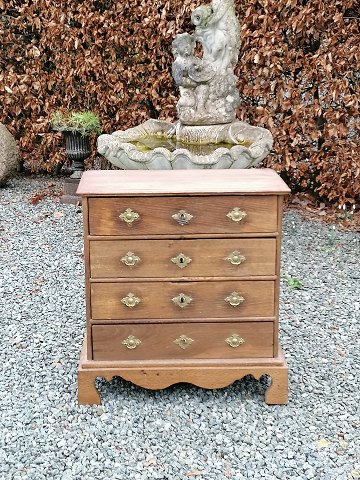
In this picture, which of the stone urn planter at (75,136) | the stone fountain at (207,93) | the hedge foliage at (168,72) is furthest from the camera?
the stone urn planter at (75,136)

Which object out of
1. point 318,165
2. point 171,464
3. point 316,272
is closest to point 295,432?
point 171,464

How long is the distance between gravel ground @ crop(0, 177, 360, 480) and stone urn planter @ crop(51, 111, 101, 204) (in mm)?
2178

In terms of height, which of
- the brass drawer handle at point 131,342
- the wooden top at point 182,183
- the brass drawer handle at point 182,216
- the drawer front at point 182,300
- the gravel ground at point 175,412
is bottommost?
the gravel ground at point 175,412

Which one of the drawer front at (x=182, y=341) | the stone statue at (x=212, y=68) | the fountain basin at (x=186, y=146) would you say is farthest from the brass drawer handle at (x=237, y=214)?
the stone statue at (x=212, y=68)

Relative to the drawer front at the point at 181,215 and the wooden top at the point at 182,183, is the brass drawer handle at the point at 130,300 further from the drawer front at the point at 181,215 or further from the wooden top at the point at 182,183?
the wooden top at the point at 182,183

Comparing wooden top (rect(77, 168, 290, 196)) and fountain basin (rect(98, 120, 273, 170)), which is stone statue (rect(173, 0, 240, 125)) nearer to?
fountain basin (rect(98, 120, 273, 170))

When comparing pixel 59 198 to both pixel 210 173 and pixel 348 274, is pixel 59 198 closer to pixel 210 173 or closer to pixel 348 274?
pixel 348 274

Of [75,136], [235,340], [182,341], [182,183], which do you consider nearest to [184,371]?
[182,341]

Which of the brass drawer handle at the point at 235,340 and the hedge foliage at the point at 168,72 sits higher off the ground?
the hedge foliage at the point at 168,72

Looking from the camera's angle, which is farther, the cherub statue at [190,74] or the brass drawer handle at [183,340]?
the cherub statue at [190,74]

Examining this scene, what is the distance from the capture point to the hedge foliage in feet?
19.1

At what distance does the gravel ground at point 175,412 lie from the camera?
2.65 metres

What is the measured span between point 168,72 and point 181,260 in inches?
154

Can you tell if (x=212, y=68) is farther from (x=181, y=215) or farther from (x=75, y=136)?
(x=75, y=136)
